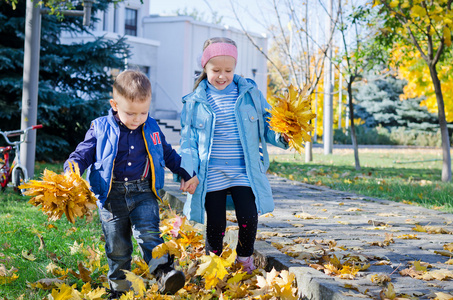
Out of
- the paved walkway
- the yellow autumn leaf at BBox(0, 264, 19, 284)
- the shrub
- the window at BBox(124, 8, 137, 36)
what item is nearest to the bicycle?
the paved walkway

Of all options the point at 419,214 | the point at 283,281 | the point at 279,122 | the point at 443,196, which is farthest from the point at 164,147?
the point at 443,196

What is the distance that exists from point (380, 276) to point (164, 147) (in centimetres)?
151

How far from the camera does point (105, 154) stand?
9.59 feet

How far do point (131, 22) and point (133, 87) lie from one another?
28756 millimetres

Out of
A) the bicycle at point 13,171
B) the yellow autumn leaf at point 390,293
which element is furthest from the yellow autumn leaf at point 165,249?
the bicycle at point 13,171

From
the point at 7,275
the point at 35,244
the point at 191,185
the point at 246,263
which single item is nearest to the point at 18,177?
the point at 35,244

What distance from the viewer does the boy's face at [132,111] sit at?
2.89m

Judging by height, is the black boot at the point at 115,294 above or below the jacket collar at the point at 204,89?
below

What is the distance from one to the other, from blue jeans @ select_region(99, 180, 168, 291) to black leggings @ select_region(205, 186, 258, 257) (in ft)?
1.48

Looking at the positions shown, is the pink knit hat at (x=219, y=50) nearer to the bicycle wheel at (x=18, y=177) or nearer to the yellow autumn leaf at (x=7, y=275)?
the yellow autumn leaf at (x=7, y=275)

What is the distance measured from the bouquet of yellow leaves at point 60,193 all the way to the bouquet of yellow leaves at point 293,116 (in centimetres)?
122

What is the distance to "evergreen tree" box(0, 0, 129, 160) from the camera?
1220cm

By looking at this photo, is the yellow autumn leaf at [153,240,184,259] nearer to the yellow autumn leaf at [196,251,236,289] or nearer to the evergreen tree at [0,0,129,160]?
the yellow autumn leaf at [196,251,236,289]

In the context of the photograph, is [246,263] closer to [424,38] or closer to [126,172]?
[126,172]
